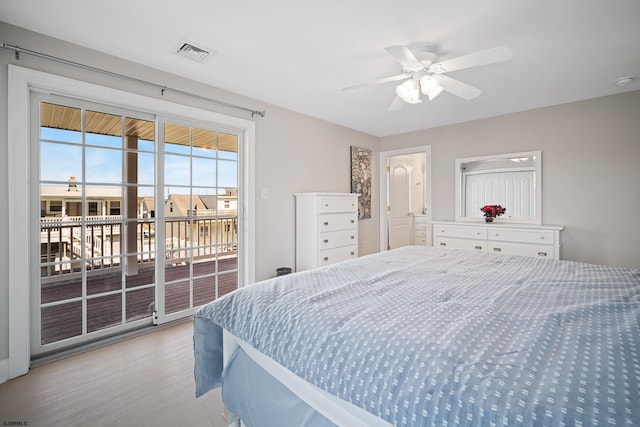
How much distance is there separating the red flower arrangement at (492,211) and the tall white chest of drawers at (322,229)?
75.4 inches

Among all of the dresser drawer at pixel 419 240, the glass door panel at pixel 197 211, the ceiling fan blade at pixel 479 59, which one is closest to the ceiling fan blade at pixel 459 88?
the ceiling fan blade at pixel 479 59

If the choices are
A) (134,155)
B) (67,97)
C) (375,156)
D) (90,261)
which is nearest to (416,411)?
(90,261)

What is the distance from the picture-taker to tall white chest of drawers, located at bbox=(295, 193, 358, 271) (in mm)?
3555

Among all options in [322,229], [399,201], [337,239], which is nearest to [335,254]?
[337,239]

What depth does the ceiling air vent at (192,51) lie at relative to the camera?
7.32 feet

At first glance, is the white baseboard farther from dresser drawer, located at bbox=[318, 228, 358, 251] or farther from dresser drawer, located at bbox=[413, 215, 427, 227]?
dresser drawer, located at bbox=[413, 215, 427, 227]

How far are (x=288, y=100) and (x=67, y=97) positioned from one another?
2.01 m

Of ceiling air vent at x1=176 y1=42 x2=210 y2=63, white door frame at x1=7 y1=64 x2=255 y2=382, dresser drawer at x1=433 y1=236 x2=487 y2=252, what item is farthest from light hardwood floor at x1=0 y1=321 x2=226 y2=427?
dresser drawer at x1=433 y1=236 x2=487 y2=252

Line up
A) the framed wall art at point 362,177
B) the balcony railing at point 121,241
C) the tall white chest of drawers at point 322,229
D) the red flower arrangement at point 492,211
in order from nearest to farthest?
the balcony railing at point 121,241 → the tall white chest of drawers at point 322,229 → the red flower arrangement at point 492,211 → the framed wall art at point 362,177

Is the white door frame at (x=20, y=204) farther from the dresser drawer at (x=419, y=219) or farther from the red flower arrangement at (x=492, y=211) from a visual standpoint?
the dresser drawer at (x=419, y=219)

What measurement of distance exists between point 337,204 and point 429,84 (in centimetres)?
186

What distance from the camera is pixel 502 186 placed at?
4.05 m

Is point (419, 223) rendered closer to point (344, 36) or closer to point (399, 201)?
point (399, 201)

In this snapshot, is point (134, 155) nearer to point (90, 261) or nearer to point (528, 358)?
point (90, 261)
